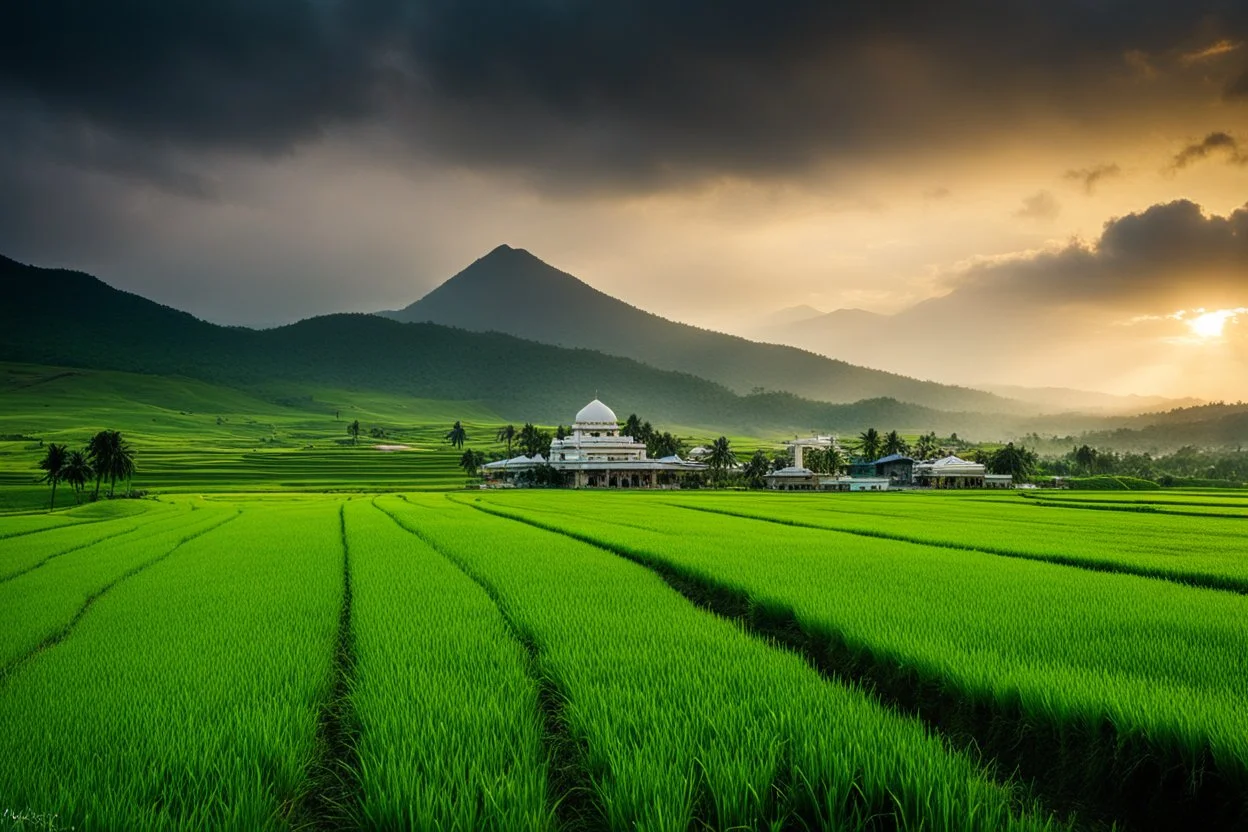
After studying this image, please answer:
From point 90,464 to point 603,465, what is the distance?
4986cm

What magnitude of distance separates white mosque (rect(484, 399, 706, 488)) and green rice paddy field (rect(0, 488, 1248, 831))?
71.4m

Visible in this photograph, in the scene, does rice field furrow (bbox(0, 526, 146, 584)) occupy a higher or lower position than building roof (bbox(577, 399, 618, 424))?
lower

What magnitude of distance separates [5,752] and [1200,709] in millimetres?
8414

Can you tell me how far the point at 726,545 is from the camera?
17.2m

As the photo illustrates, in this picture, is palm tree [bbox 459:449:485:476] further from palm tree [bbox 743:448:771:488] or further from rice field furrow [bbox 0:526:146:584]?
rice field furrow [bbox 0:526:146:584]

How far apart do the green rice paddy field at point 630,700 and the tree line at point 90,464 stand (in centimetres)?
4874

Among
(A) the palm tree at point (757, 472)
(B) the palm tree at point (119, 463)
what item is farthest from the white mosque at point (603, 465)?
(B) the palm tree at point (119, 463)

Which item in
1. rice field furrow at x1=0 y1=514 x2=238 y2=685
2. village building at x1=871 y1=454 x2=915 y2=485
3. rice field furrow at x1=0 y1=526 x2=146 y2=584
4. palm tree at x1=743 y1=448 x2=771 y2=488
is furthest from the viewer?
village building at x1=871 y1=454 x2=915 y2=485

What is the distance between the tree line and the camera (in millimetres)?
51219

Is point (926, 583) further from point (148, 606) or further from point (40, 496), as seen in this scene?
point (40, 496)

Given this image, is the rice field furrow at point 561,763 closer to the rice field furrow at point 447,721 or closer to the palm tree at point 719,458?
the rice field furrow at point 447,721

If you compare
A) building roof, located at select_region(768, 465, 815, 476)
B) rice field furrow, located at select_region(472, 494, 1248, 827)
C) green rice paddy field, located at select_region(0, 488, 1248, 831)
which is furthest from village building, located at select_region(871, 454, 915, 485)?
rice field furrow, located at select_region(472, 494, 1248, 827)

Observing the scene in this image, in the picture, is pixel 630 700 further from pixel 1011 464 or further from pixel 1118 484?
pixel 1011 464

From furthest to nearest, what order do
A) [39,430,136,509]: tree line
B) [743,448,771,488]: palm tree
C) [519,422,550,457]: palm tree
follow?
1. [519,422,550,457]: palm tree
2. [743,448,771,488]: palm tree
3. [39,430,136,509]: tree line
